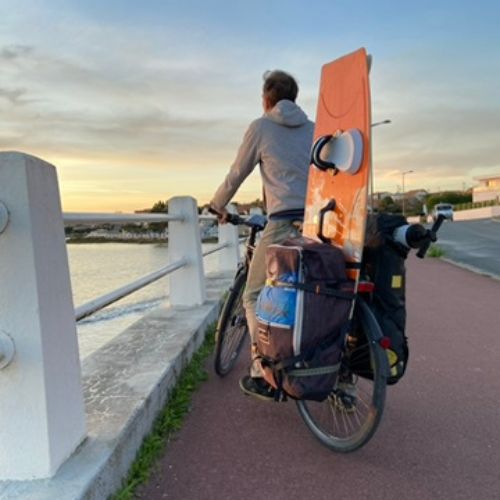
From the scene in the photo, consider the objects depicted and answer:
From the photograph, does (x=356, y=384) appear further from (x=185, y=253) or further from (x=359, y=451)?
(x=185, y=253)

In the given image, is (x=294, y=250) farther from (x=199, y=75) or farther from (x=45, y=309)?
(x=199, y=75)

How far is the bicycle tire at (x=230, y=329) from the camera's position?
3.89m

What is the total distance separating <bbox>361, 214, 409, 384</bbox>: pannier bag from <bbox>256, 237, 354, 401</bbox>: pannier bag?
208 mm

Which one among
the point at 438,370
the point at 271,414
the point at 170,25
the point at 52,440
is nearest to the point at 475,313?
the point at 438,370

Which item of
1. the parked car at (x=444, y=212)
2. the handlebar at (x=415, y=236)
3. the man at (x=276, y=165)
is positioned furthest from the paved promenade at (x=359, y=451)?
the parked car at (x=444, y=212)

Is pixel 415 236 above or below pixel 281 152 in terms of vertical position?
below

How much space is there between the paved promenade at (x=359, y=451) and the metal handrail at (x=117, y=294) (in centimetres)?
87

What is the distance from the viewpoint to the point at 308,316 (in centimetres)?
245

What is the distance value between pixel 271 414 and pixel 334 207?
1390mm

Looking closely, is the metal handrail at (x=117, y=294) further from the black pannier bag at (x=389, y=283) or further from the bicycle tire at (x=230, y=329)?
the black pannier bag at (x=389, y=283)

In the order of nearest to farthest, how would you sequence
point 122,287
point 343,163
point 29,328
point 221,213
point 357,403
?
point 29,328
point 343,163
point 357,403
point 122,287
point 221,213

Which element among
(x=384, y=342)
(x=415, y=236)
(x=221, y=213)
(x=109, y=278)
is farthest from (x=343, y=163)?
(x=109, y=278)

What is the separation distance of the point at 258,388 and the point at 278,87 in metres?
1.94

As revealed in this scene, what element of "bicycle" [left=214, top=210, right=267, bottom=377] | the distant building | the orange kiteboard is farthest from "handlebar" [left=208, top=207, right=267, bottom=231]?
the distant building
